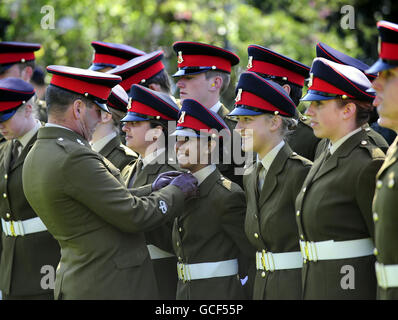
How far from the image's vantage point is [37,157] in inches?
192

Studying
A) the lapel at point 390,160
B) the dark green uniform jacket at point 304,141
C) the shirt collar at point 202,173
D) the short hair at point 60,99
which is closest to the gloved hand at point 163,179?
the shirt collar at point 202,173

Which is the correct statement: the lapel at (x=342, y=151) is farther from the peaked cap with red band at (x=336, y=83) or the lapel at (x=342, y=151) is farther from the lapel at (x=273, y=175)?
the lapel at (x=273, y=175)

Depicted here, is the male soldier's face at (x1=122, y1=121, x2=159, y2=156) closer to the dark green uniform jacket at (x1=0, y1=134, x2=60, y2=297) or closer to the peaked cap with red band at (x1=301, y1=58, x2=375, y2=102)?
the dark green uniform jacket at (x1=0, y1=134, x2=60, y2=297)

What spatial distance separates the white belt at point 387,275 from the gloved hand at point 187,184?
1.65 meters

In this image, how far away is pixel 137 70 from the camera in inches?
276

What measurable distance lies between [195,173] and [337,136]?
1249mm

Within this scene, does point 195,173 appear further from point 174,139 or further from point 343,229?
point 343,229

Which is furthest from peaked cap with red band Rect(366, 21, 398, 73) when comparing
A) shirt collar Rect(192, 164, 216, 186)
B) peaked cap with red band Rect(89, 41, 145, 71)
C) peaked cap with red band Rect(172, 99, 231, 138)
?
peaked cap with red band Rect(89, 41, 145, 71)

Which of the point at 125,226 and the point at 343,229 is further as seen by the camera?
the point at 125,226

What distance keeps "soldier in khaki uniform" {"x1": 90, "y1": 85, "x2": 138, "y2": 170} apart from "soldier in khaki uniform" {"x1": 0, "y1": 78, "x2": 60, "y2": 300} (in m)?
0.60

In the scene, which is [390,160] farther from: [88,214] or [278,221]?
[88,214]

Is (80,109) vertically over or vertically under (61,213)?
over

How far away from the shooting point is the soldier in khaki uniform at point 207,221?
5.21 m

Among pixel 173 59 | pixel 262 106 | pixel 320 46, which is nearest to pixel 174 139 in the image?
pixel 262 106
